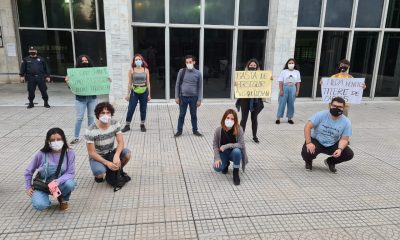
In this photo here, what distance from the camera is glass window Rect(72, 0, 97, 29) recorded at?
529 inches

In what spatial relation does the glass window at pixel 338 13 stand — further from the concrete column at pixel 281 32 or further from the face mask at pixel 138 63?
the face mask at pixel 138 63

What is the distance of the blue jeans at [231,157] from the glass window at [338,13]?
25.3ft

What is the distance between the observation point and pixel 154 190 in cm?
438

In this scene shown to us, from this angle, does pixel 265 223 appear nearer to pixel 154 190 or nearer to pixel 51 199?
pixel 154 190

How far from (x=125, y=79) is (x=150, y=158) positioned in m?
4.61

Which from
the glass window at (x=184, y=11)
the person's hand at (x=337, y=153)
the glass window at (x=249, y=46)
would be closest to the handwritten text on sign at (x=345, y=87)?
the person's hand at (x=337, y=153)

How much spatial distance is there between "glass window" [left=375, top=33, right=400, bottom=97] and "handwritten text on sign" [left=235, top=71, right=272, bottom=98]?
658 cm

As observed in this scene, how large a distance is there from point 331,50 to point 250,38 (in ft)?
9.30

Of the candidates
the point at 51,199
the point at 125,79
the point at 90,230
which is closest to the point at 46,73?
the point at 125,79

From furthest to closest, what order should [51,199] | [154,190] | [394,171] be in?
[394,171]
[154,190]
[51,199]

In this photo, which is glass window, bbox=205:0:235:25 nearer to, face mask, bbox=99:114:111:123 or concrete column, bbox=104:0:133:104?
concrete column, bbox=104:0:133:104

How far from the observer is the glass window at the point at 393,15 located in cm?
1070

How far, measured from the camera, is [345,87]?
662 cm

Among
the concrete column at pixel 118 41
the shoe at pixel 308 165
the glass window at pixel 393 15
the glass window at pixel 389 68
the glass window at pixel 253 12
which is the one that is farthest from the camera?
the glass window at pixel 389 68
